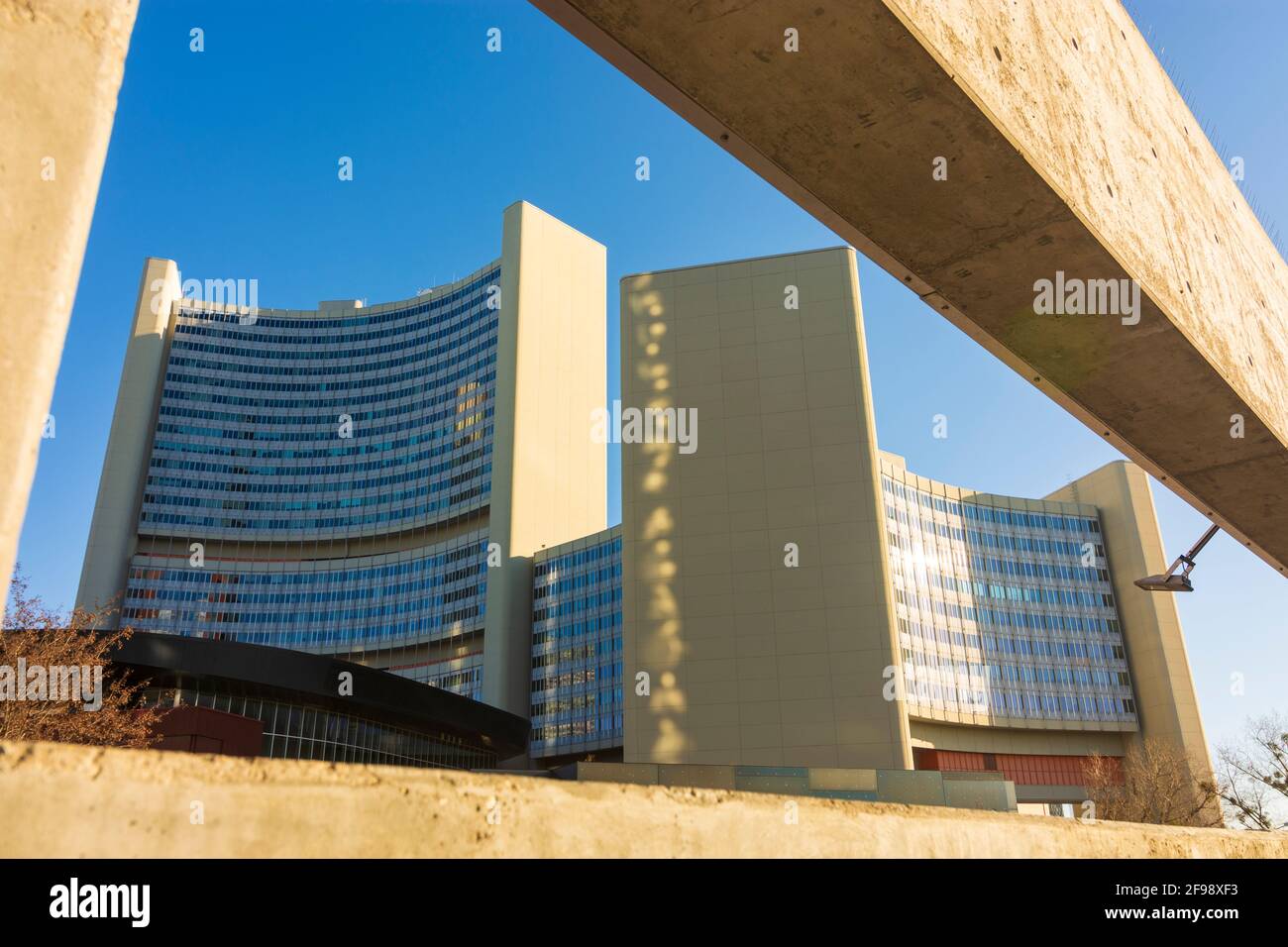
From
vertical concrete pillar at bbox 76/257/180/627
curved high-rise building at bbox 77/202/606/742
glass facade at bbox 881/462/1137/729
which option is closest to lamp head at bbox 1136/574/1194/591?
glass facade at bbox 881/462/1137/729

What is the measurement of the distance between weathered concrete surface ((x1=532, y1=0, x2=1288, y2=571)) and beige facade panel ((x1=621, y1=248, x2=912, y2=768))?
166ft

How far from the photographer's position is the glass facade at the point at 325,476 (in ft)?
Answer: 295

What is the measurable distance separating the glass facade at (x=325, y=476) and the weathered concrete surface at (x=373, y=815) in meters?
83.9

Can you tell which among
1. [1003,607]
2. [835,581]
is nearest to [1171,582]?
[835,581]

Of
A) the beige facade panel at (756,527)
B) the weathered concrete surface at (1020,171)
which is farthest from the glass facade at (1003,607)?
the weathered concrete surface at (1020,171)

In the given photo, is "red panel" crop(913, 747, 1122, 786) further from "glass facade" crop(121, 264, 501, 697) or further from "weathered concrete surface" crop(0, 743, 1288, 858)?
"weathered concrete surface" crop(0, 743, 1288, 858)

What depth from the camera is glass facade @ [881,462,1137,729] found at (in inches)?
2687

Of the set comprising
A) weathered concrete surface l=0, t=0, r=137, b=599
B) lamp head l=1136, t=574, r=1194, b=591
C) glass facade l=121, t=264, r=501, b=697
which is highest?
glass facade l=121, t=264, r=501, b=697

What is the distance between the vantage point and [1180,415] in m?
6.50

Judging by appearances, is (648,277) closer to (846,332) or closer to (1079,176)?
(846,332)

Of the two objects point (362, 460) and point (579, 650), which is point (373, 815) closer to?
point (579, 650)

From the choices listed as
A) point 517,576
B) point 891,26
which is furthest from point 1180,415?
point 517,576
